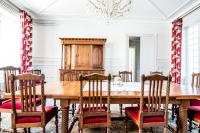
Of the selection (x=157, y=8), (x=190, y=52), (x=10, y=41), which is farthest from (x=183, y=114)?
(x=10, y=41)

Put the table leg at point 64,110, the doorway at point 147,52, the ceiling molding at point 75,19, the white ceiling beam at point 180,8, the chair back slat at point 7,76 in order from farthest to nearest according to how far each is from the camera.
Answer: the doorway at point 147,52, the ceiling molding at point 75,19, the white ceiling beam at point 180,8, the chair back slat at point 7,76, the table leg at point 64,110

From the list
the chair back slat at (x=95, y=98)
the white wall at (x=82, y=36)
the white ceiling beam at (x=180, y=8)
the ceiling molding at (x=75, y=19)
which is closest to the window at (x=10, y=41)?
the white wall at (x=82, y=36)

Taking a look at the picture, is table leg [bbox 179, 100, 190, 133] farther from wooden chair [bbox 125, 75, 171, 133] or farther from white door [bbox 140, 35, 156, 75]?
white door [bbox 140, 35, 156, 75]

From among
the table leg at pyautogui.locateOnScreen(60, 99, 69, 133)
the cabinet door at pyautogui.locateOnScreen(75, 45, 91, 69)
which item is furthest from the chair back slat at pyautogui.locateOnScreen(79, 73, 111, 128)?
the cabinet door at pyautogui.locateOnScreen(75, 45, 91, 69)

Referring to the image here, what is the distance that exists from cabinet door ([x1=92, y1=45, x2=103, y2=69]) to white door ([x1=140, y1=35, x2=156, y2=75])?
1.50 metres

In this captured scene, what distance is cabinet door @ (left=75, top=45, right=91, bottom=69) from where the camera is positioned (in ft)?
19.5

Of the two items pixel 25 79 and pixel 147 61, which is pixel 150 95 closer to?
pixel 25 79

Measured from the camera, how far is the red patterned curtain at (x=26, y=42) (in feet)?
18.6

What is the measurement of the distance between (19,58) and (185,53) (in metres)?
4.97

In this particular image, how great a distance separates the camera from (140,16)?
253 inches

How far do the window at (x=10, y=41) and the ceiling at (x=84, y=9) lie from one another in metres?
0.71

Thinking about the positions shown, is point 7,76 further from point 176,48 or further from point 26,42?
point 176,48

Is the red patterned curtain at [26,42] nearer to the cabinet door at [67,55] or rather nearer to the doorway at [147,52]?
the cabinet door at [67,55]

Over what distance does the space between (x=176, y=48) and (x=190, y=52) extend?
0.41m
